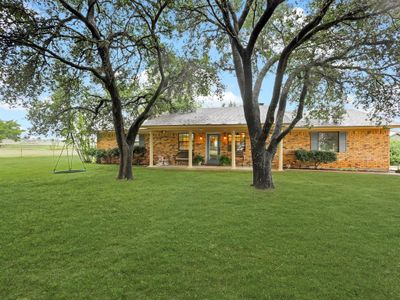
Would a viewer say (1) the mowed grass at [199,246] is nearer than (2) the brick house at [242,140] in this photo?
Yes

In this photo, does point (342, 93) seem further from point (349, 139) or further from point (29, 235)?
point (29, 235)

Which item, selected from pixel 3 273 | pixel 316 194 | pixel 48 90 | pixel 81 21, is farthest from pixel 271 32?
pixel 3 273

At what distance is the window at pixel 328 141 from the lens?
50.7 ft

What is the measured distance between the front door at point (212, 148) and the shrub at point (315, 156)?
201 inches

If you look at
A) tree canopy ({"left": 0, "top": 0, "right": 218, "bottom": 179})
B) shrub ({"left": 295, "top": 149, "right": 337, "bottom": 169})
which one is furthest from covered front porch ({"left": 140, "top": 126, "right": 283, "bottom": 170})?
tree canopy ({"left": 0, "top": 0, "right": 218, "bottom": 179})

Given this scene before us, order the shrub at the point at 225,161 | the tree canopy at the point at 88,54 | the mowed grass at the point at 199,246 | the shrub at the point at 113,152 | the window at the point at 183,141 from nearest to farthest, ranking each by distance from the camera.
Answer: the mowed grass at the point at 199,246 → the tree canopy at the point at 88,54 → the shrub at the point at 225,161 → the window at the point at 183,141 → the shrub at the point at 113,152

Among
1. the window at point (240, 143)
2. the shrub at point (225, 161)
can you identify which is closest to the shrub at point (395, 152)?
the window at point (240, 143)

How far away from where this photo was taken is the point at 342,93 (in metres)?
9.45

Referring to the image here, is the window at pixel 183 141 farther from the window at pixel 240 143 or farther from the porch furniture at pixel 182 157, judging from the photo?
the window at pixel 240 143

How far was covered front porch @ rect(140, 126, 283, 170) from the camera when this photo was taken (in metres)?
16.1

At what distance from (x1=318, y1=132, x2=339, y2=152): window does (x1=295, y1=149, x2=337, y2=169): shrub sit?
28.7 inches

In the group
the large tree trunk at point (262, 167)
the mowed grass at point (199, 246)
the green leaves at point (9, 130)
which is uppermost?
the green leaves at point (9, 130)

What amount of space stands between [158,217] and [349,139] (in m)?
14.1

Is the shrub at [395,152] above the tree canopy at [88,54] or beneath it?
beneath
